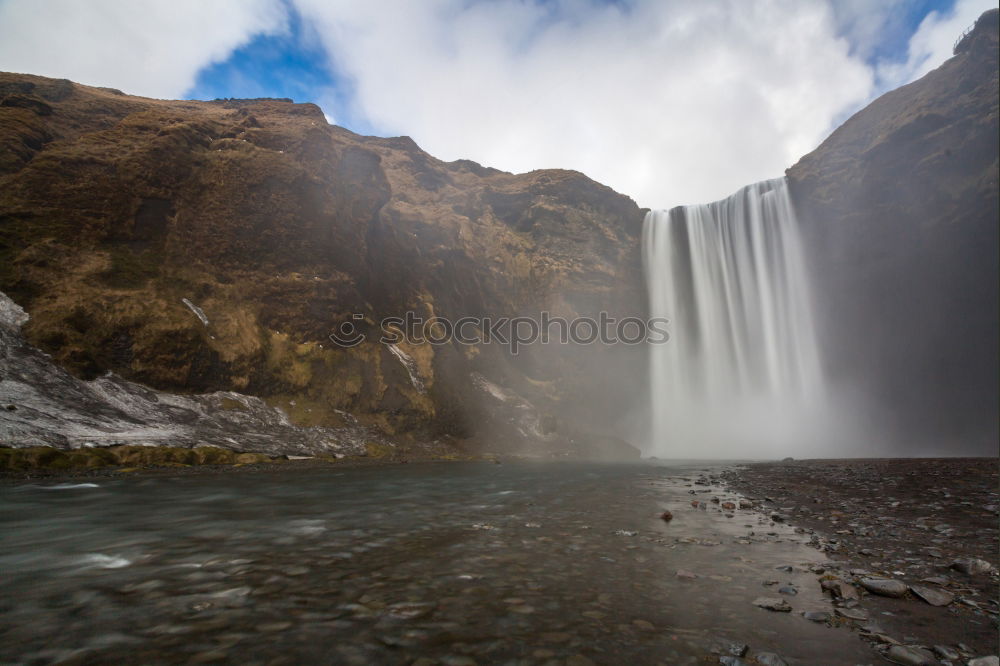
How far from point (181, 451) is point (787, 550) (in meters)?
24.8

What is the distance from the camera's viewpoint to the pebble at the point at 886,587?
4.71 metres

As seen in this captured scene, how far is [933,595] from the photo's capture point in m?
4.57

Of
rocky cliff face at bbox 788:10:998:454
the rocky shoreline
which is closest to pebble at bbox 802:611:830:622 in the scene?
the rocky shoreline

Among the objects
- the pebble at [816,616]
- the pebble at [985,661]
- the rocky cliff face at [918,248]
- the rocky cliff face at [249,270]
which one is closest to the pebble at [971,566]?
the pebble at [816,616]

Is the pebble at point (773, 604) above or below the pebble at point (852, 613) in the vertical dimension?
below

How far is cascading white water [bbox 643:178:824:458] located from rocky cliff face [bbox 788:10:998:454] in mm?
3222

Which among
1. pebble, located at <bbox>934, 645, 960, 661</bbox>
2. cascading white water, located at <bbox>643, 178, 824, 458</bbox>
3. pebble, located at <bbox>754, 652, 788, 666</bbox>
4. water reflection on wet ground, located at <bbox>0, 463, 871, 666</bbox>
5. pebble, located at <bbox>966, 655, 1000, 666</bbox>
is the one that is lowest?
water reflection on wet ground, located at <bbox>0, 463, 871, 666</bbox>

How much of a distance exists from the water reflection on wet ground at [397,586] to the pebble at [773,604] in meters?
0.13

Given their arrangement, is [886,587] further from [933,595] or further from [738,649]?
[738,649]

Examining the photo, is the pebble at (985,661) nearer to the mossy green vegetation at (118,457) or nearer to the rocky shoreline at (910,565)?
the rocky shoreline at (910,565)

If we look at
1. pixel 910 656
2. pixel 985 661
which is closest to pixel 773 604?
pixel 910 656

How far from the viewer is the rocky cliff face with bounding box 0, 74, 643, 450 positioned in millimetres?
27516

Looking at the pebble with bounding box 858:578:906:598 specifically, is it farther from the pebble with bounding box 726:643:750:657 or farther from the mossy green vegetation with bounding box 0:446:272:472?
the mossy green vegetation with bounding box 0:446:272:472

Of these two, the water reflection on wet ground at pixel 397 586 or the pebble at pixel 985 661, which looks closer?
the pebble at pixel 985 661
